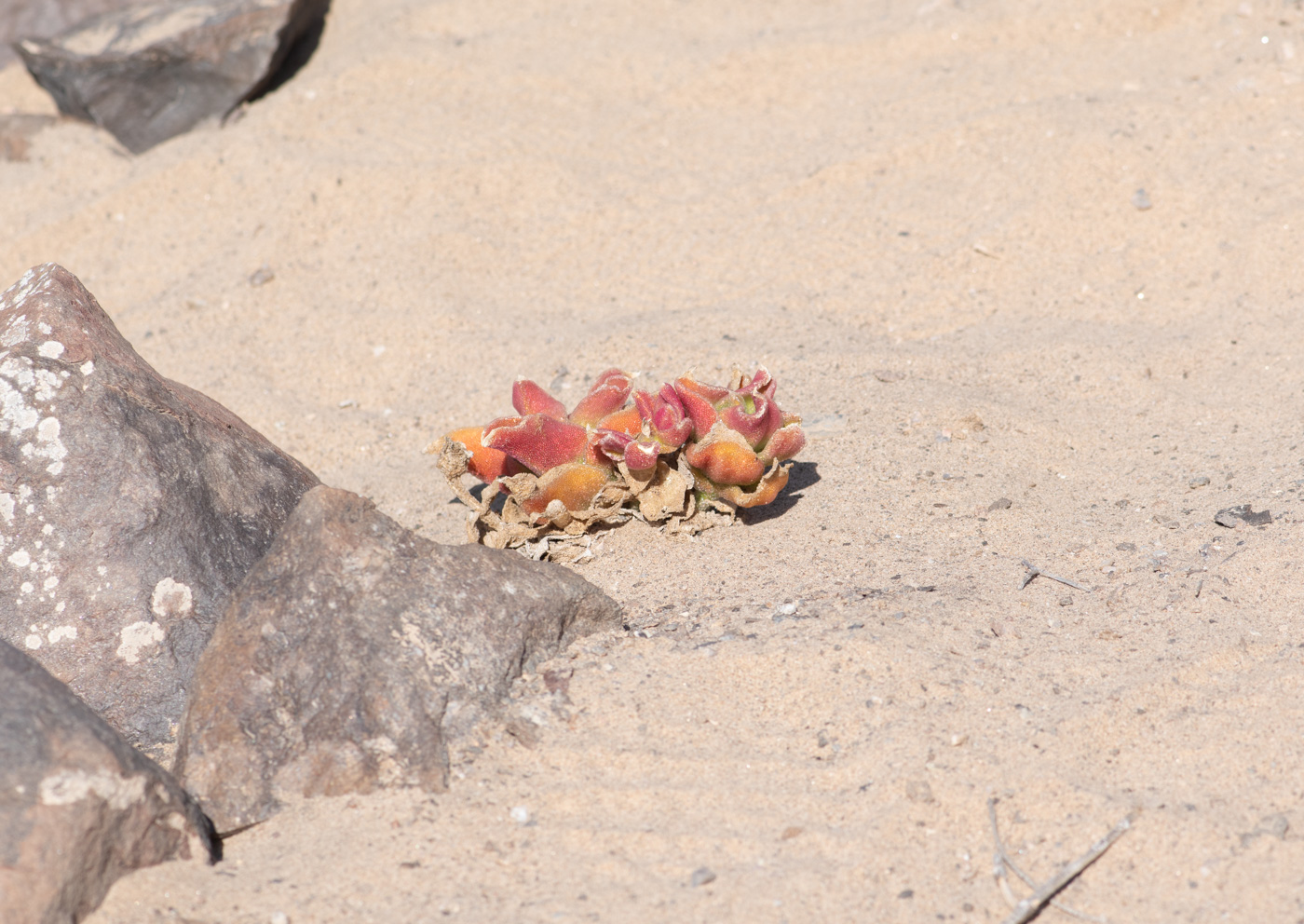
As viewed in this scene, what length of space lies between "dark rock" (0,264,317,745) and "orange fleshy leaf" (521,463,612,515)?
1.99 ft

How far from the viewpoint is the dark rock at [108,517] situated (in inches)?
91.7

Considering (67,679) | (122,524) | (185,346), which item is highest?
(122,524)

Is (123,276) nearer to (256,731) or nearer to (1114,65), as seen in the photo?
(256,731)

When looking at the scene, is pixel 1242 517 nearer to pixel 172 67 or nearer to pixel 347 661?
pixel 347 661

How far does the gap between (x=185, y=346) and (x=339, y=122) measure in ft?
4.76

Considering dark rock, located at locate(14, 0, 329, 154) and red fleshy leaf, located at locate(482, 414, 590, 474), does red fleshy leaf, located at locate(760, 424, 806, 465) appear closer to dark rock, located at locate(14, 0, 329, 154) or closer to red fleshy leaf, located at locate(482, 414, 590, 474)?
red fleshy leaf, located at locate(482, 414, 590, 474)

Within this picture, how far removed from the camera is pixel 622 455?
8.68ft

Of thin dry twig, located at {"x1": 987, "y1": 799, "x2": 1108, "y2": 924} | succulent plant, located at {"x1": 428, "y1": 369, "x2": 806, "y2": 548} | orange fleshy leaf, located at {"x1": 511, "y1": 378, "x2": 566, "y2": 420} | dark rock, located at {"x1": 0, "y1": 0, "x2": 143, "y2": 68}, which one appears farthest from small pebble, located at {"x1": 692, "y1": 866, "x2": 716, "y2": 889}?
dark rock, located at {"x1": 0, "y1": 0, "x2": 143, "y2": 68}

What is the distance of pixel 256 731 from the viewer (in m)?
2.10

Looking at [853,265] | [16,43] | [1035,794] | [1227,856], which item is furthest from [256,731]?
[16,43]

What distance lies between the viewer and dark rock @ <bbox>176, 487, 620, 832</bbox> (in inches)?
82.6

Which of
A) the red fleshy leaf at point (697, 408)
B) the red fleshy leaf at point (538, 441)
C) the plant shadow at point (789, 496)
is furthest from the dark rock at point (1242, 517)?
the red fleshy leaf at point (538, 441)

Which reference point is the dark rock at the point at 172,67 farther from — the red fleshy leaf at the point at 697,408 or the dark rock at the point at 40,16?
the red fleshy leaf at the point at 697,408

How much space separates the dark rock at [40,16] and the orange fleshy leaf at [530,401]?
15.2 feet
